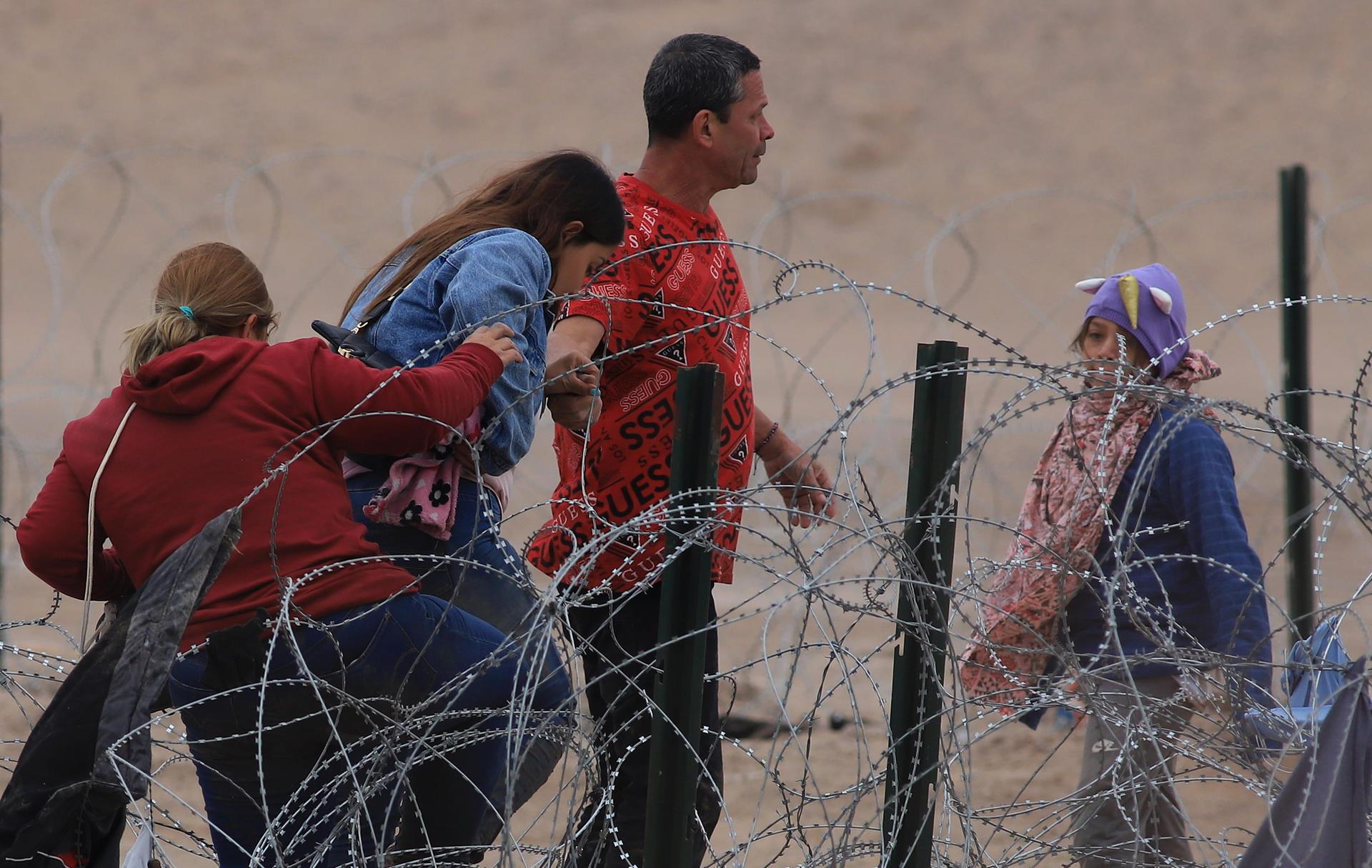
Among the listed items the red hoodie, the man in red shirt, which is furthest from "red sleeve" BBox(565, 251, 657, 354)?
the red hoodie

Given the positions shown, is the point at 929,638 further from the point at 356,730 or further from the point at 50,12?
the point at 50,12

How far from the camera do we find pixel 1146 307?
3.48m

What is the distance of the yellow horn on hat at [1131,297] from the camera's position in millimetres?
3447

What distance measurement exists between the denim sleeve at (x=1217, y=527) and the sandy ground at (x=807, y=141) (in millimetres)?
10094

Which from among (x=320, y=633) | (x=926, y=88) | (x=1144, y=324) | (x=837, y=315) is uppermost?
(x=926, y=88)

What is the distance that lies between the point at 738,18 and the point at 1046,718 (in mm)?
21368

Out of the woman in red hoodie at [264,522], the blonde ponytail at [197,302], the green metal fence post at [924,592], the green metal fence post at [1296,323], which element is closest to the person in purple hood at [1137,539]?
the green metal fence post at [924,592]

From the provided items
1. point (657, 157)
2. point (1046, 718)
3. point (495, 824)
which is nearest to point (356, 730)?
point (495, 824)

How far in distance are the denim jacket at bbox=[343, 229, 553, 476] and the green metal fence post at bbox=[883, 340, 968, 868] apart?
2.15ft

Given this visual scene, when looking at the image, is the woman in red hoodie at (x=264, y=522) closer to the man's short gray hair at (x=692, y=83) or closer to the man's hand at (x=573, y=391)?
the man's hand at (x=573, y=391)

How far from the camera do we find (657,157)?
313 cm

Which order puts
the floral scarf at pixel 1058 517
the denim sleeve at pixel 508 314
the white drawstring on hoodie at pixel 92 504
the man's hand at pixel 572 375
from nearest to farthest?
1. the white drawstring on hoodie at pixel 92 504
2. the denim sleeve at pixel 508 314
3. the man's hand at pixel 572 375
4. the floral scarf at pixel 1058 517

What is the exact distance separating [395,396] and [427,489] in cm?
31

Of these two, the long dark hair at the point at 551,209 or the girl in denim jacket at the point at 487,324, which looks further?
the long dark hair at the point at 551,209
